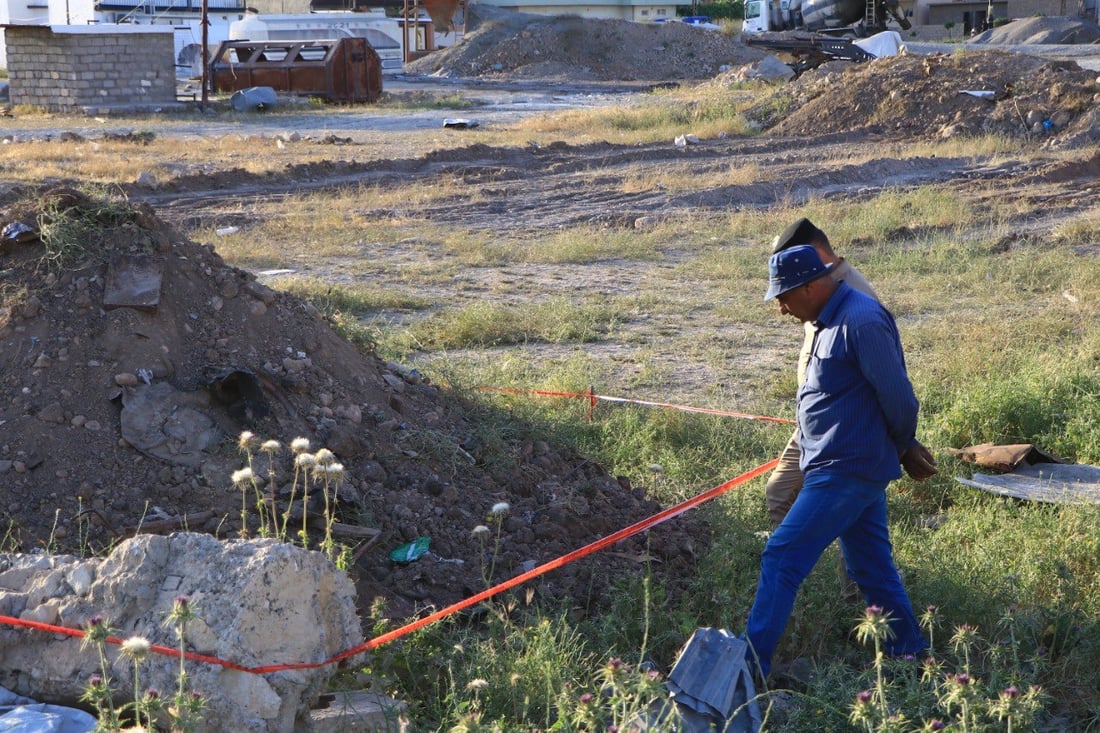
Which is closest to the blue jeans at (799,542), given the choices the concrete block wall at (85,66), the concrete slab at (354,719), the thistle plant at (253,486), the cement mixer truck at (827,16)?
the concrete slab at (354,719)

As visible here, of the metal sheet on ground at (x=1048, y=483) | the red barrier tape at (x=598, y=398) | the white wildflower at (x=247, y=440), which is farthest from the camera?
the red barrier tape at (x=598, y=398)

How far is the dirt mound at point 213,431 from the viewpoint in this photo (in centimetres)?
435

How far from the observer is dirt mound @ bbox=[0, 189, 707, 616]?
14.3 ft

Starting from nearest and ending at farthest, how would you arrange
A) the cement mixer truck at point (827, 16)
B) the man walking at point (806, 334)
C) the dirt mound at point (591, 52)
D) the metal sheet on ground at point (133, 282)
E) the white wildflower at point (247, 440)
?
the white wildflower at point (247, 440)
the man walking at point (806, 334)
the metal sheet on ground at point (133, 282)
the cement mixer truck at point (827, 16)
the dirt mound at point (591, 52)

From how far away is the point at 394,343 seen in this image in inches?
316

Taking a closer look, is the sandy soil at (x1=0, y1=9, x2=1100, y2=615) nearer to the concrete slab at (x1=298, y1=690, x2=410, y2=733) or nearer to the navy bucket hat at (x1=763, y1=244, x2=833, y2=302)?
the concrete slab at (x1=298, y1=690, x2=410, y2=733)

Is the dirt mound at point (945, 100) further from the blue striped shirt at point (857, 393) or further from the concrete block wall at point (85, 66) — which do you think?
the blue striped shirt at point (857, 393)

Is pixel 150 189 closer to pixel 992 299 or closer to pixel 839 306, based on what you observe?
pixel 992 299

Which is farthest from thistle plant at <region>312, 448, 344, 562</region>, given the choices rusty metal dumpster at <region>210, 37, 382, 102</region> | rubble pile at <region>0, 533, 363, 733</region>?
rusty metal dumpster at <region>210, 37, 382, 102</region>

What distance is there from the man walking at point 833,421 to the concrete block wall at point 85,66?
25.5m

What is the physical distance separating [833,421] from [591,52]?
47.4 m

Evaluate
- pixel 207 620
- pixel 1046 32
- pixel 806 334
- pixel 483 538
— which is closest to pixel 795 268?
pixel 806 334

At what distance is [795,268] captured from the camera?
354 cm

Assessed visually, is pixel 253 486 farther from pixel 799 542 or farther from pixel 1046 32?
pixel 1046 32
